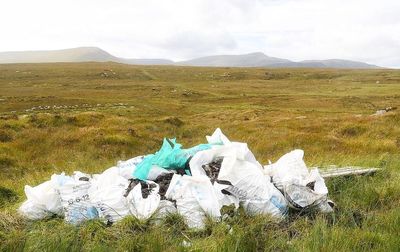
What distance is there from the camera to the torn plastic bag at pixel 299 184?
5688mm

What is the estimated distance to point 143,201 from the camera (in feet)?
17.5

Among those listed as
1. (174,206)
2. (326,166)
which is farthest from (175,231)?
(326,166)

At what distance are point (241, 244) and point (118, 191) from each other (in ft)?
6.32

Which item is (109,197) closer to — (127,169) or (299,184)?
(127,169)

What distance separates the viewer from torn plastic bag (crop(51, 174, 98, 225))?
5.35 meters

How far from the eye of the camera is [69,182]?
5.80m

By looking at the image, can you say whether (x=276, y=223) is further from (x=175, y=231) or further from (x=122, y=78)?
(x=122, y=78)

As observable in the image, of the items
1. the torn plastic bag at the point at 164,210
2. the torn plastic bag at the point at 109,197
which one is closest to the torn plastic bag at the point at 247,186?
the torn plastic bag at the point at 164,210

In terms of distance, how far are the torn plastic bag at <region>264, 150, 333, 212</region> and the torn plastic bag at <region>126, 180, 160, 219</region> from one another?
1705 mm

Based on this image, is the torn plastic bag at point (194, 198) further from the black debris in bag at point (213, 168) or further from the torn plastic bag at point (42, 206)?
the torn plastic bag at point (42, 206)

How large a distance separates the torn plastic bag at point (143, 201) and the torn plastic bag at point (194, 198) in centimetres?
23

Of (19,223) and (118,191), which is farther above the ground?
(118,191)

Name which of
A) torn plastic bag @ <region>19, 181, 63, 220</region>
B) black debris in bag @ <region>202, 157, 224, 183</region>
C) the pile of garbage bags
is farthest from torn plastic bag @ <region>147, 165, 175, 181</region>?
torn plastic bag @ <region>19, 181, 63, 220</region>

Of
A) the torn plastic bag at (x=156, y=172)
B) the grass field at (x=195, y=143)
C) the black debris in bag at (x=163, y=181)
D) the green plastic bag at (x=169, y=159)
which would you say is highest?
the green plastic bag at (x=169, y=159)
